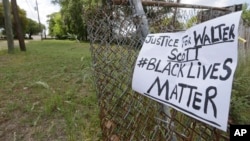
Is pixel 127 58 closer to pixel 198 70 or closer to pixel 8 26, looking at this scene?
pixel 198 70

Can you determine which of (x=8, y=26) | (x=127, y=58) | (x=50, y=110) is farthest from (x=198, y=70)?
(x=8, y=26)

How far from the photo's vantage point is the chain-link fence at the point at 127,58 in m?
1.44

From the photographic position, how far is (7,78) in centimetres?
474

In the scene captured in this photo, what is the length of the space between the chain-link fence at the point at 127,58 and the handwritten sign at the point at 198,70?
0.27 metres

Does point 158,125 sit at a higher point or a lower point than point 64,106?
higher

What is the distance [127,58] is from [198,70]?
0.73 meters

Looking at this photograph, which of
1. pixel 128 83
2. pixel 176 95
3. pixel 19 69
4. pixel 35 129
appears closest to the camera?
pixel 176 95

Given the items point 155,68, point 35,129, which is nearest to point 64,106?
point 35,129

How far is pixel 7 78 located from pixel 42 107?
84.0 inches

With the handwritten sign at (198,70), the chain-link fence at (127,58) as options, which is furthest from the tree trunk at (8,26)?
the handwritten sign at (198,70)

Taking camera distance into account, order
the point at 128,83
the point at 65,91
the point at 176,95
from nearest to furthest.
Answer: the point at 176,95, the point at 128,83, the point at 65,91

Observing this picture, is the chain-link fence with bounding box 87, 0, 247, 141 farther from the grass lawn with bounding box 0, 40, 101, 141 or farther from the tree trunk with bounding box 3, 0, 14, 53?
the tree trunk with bounding box 3, 0, 14, 53

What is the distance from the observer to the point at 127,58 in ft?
5.11

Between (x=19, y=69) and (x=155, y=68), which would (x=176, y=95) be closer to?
(x=155, y=68)
